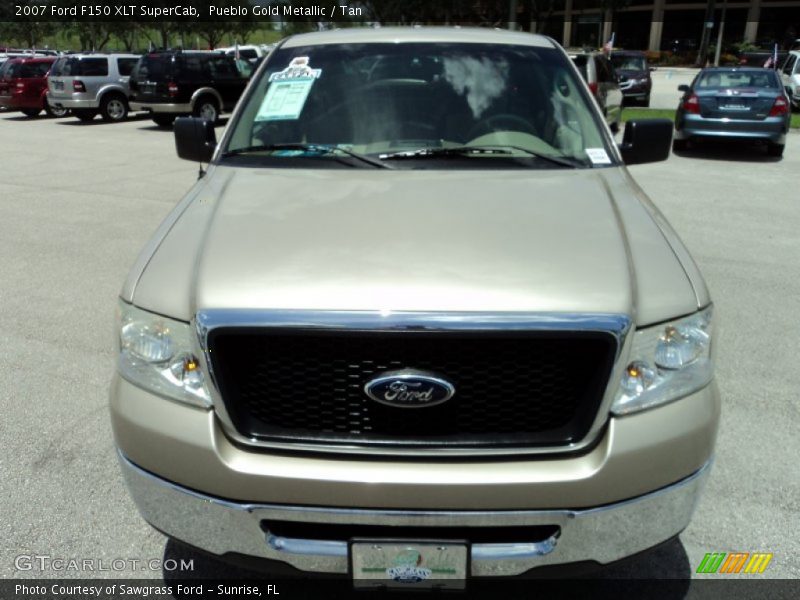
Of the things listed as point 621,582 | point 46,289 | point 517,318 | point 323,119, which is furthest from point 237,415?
point 46,289

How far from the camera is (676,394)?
218 cm

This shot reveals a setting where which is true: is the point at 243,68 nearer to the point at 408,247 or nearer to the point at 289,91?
the point at 289,91

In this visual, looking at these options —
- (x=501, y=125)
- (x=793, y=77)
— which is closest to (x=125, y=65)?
(x=793, y=77)

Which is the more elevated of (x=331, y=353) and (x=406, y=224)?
(x=406, y=224)

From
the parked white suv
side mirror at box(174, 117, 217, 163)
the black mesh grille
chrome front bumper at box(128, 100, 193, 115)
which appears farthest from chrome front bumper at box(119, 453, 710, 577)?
the parked white suv

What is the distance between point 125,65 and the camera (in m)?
20.9

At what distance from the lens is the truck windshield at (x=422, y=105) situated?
340 centimetres

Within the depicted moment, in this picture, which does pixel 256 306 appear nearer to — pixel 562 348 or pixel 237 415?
pixel 237 415

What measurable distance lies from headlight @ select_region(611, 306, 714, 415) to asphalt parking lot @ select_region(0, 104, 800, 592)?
2.51 feet

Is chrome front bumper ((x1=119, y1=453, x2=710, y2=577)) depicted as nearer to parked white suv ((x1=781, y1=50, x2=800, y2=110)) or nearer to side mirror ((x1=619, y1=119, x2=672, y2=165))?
side mirror ((x1=619, y1=119, x2=672, y2=165))

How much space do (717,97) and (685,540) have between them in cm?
1151

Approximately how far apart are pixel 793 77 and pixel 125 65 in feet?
63.0

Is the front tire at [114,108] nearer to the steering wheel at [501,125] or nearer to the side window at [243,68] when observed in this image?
the side window at [243,68]

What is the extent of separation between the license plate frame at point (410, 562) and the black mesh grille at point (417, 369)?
281 millimetres
